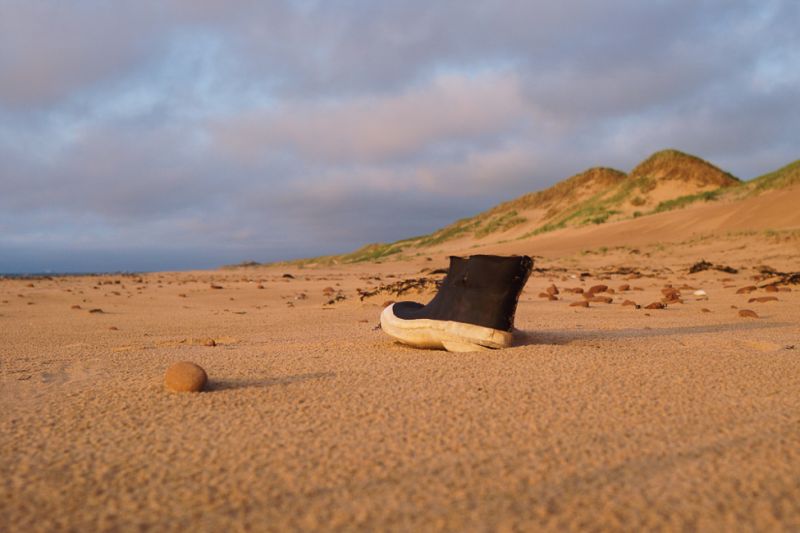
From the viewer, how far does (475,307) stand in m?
3.42

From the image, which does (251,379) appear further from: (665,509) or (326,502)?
(665,509)

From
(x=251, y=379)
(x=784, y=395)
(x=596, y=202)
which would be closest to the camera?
(x=784, y=395)

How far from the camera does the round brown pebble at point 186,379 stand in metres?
2.59

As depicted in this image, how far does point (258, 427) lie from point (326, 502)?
0.67m

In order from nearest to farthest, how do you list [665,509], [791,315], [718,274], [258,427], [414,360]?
1. [665,509]
2. [258,427]
3. [414,360]
4. [791,315]
5. [718,274]

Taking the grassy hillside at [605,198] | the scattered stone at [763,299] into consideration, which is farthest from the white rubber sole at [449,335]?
the grassy hillside at [605,198]

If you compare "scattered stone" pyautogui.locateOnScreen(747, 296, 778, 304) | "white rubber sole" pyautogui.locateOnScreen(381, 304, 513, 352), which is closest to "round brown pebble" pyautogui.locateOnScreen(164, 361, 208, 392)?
"white rubber sole" pyautogui.locateOnScreen(381, 304, 513, 352)

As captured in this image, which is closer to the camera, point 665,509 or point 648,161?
point 665,509

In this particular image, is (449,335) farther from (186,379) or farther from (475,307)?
(186,379)

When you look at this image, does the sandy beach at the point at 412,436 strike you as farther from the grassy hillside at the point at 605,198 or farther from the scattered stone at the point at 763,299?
the grassy hillside at the point at 605,198

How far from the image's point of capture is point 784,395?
→ 2.48 meters

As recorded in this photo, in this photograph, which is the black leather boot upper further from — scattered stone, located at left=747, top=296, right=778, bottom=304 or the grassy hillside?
the grassy hillside

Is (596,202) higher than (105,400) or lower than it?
higher

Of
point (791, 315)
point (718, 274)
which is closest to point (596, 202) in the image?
point (718, 274)
